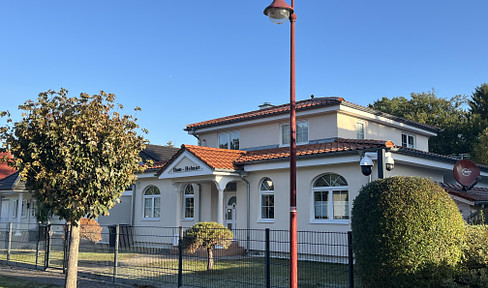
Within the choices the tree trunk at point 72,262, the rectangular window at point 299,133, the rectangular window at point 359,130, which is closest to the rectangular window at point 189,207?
the rectangular window at point 299,133

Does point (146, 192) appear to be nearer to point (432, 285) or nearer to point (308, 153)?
point (308, 153)

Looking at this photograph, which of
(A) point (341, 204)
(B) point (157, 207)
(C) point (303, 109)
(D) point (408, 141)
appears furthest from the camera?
(D) point (408, 141)

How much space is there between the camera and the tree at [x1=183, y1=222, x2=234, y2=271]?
1280 centimetres

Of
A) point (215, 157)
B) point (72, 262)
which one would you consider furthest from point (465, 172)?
point (72, 262)

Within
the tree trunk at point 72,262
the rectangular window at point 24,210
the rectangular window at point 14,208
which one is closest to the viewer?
the tree trunk at point 72,262

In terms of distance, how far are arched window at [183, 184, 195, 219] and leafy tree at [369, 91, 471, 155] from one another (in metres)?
26.6

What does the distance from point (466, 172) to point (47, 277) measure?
14245mm

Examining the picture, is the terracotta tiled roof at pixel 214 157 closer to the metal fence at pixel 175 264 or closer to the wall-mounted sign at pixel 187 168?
the wall-mounted sign at pixel 187 168

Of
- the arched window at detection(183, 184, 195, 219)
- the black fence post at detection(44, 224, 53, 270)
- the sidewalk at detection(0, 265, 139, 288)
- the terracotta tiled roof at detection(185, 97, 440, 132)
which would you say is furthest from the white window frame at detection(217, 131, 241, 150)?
the sidewalk at detection(0, 265, 139, 288)

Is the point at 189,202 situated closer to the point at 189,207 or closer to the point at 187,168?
the point at 189,207

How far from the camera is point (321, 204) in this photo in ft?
56.3

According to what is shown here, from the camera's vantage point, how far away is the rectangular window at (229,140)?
23562 millimetres

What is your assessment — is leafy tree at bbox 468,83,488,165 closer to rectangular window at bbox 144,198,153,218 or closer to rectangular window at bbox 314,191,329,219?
rectangular window at bbox 314,191,329,219

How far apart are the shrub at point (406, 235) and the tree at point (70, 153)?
4.93m
